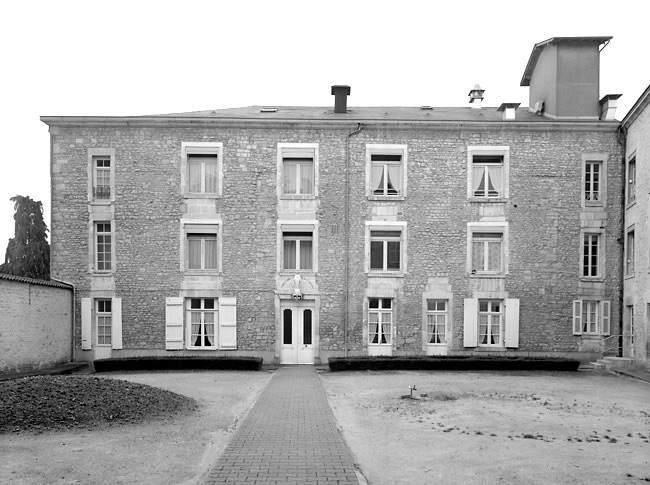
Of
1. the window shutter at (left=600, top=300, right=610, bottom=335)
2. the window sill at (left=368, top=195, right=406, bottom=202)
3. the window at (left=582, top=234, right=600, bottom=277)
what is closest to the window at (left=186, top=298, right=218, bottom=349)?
the window sill at (left=368, top=195, right=406, bottom=202)

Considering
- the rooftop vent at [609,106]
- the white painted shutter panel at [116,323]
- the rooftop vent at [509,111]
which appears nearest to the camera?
the white painted shutter panel at [116,323]

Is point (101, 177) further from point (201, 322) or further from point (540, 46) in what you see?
point (540, 46)

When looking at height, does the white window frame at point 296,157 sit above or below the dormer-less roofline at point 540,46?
below

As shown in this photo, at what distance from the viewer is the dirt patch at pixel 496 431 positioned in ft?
22.3

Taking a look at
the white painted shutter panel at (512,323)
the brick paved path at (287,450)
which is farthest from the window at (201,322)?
the white painted shutter panel at (512,323)

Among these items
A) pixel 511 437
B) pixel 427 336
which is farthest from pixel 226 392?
pixel 427 336

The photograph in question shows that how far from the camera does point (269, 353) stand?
2089 cm

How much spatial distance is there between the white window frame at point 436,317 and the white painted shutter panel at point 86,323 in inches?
474

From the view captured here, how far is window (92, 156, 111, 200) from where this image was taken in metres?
21.1

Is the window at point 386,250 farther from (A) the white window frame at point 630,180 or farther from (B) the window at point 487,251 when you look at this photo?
(A) the white window frame at point 630,180

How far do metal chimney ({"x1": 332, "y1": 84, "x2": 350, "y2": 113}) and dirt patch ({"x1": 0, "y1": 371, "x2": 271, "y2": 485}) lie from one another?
1494 cm

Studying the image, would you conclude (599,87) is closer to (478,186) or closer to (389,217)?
(478,186)

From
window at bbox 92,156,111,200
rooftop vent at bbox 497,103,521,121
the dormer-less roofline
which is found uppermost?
the dormer-less roofline

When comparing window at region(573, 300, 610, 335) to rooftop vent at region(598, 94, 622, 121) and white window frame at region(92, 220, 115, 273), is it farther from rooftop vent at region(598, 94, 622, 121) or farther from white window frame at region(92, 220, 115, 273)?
white window frame at region(92, 220, 115, 273)
